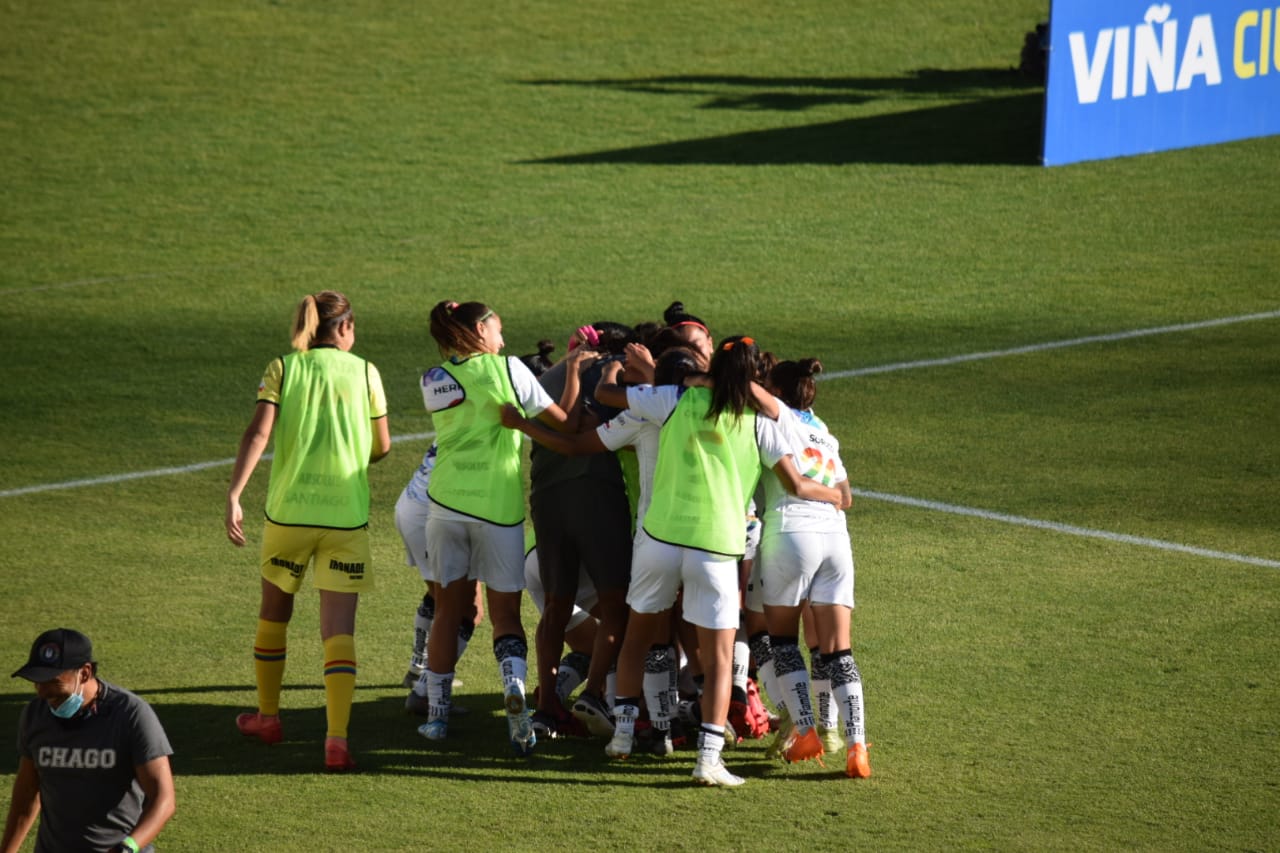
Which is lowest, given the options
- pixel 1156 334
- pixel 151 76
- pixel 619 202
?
pixel 1156 334

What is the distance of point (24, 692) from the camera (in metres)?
8.12

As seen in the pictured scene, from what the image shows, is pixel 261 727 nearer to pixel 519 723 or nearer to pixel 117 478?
pixel 519 723

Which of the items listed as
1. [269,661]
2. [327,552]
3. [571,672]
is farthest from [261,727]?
[571,672]

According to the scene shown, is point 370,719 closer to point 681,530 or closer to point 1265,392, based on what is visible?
point 681,530

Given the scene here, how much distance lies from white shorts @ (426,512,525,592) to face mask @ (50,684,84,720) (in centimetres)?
222

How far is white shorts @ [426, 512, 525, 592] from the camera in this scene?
732 cm

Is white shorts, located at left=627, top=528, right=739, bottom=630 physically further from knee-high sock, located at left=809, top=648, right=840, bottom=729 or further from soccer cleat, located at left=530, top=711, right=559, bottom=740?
soccer cleat, located at left=530, top=711, right=559, bottom=740

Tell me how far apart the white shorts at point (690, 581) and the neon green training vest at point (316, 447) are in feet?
3.97

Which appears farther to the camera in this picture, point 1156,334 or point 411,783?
point 1156,334

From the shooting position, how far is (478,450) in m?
7.33

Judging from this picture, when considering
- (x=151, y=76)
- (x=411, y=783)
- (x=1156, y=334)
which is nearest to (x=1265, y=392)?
(x=1156, y=334)

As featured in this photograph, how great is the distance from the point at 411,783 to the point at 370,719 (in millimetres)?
851

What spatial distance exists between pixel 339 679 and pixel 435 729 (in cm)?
62

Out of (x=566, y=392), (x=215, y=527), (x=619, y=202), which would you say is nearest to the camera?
(x=566, y=392)
